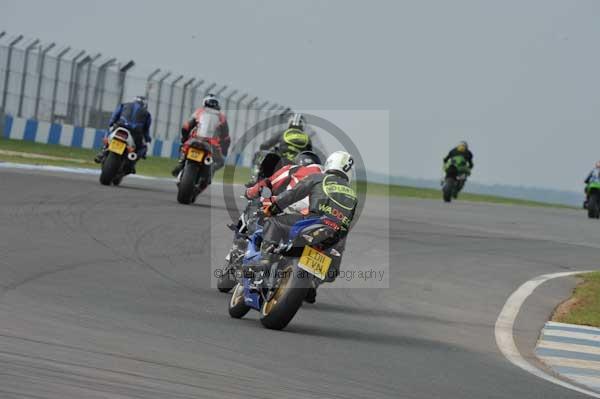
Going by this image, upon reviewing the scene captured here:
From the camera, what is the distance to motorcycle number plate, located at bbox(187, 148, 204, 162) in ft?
64.4

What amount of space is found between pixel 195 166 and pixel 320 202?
10.0 metres

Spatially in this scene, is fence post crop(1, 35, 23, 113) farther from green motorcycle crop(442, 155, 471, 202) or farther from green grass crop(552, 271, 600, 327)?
green grass crop(552, 271, 600, 327)

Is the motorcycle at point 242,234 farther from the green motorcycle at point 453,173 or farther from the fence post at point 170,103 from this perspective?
the fence post at point 170,103

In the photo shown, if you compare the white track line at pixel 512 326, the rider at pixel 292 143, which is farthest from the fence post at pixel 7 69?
the white track line at pixel 512 326

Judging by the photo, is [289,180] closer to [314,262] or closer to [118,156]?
[314,262]

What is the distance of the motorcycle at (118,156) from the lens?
2109 centimetres

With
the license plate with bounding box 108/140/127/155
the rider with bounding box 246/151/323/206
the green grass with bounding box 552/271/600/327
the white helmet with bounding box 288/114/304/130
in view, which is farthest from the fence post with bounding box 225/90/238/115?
the rider with bounding box 246/151/323/206

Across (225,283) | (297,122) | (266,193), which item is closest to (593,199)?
(297,122)

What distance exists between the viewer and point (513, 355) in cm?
1056

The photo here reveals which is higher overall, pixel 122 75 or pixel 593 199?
pixel 122 75

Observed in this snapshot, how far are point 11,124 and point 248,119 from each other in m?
15.1

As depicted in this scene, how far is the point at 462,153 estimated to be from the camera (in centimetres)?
3716

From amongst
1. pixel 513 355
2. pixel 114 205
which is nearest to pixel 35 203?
pixel 114 205

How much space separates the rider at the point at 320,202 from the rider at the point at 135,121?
38.7ft
